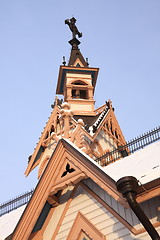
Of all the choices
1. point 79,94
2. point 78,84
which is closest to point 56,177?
point 79,94

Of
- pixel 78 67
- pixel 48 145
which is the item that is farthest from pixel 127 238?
pixel 78 67

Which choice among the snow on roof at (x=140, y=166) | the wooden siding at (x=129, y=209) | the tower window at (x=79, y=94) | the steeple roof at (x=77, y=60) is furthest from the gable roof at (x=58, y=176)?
the steeple roof at (x=77, y=60)

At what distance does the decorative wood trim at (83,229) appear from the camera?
940 centimetres

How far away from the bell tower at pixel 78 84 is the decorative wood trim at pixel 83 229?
22.0 metres

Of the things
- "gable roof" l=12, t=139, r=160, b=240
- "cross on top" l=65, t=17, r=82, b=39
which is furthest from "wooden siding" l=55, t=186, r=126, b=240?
"cross on top" l=65, t=17, r=82, b=39

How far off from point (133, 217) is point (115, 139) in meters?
20.2

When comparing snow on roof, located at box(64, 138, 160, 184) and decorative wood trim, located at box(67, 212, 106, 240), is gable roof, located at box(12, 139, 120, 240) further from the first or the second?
decorative wood trim, located at box(67, 212, 106, 240)

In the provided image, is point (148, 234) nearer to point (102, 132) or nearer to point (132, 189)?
point (132, 189)

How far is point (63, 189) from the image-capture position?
1091 cm

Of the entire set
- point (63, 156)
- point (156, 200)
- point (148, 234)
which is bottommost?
point (148, 234)

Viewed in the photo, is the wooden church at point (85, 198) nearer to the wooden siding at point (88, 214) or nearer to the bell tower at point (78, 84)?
the wooden siding at point (88, 214)

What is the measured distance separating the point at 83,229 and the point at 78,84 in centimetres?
2760

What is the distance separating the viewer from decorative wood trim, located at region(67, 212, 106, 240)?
940 centimetres

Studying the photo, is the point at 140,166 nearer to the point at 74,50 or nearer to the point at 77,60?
the point at 77,60
